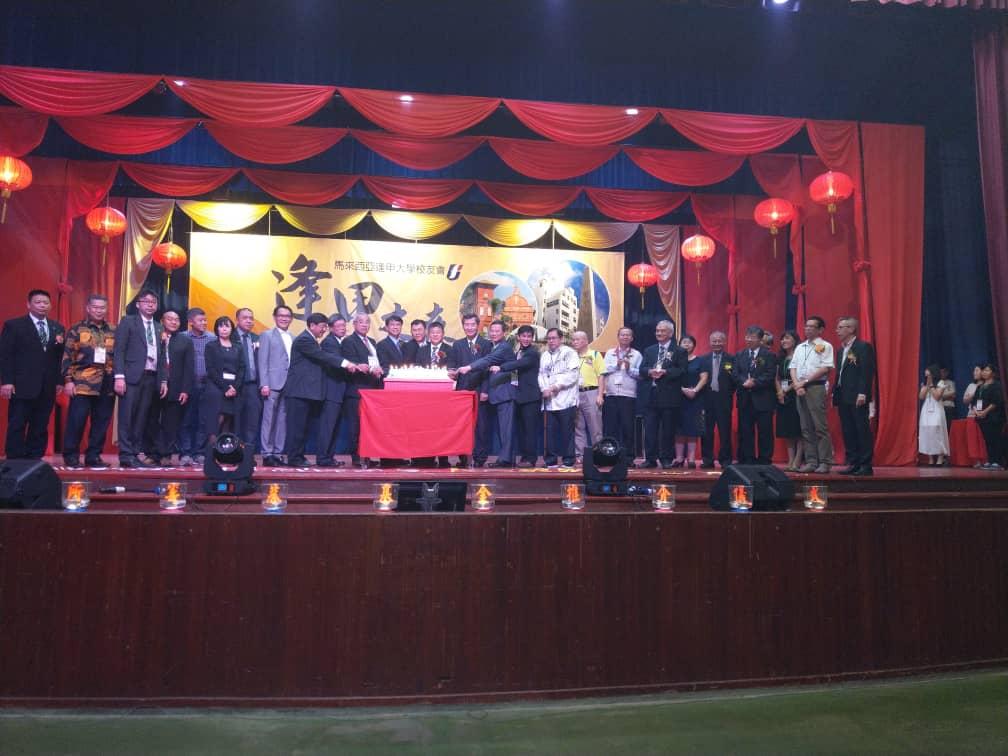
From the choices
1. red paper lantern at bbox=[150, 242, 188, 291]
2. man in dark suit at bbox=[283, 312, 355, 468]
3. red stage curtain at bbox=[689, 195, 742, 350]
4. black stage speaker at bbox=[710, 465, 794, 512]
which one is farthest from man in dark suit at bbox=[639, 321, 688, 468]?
red paper lantern at bbox=[150, 242, 188, 291]

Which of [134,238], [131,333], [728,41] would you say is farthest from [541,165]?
[134,238]

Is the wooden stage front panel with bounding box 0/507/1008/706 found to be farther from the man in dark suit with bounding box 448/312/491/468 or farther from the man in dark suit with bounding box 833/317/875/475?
the man in dark suit with bounding box 448/312/491/468

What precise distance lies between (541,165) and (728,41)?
205 centimetres

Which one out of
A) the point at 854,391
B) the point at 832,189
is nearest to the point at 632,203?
the point at 832,189

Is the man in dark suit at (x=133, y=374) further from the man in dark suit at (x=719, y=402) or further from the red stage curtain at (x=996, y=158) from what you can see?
the red stage curtain at (x=996, y=158)

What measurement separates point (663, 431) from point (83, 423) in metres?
4.82

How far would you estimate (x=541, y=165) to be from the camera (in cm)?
666

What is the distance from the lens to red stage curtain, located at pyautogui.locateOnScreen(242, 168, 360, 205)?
7379mm

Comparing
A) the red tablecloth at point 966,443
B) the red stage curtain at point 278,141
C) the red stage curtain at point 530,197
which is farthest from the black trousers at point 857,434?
the red stage curtain at point 278,141

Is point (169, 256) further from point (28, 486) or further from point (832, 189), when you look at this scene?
point (832, 189)

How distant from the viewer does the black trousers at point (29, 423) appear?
15.9ft

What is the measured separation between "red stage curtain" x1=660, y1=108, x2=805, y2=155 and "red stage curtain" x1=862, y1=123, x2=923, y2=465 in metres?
1.03

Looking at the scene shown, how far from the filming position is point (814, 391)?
215 inches

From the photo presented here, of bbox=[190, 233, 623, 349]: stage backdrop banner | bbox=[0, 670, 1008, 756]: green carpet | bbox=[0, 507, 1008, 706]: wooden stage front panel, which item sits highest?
bbox=[190, 233, 623, 349]: stage backdrop banner
